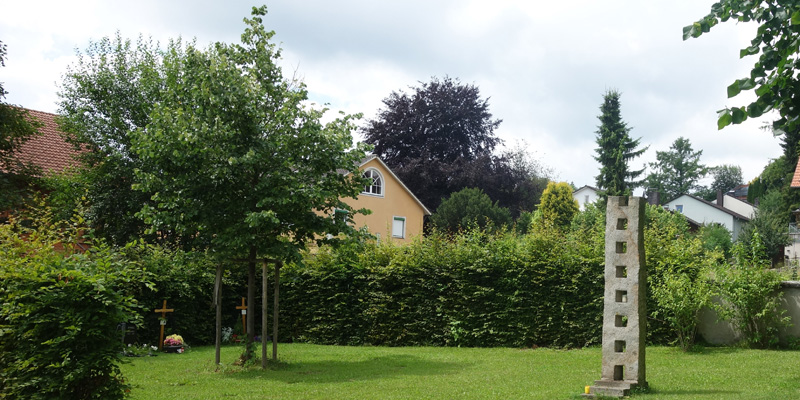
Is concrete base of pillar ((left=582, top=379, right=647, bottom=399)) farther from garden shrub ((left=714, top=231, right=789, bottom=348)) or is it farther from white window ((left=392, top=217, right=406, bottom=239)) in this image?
white window ((left=392, top=217, right=406, bottom=239))

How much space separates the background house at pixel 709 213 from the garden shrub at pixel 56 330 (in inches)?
2472

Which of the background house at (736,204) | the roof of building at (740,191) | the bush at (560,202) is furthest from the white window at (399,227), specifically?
the roof of building at (740,191)

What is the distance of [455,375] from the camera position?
1178 centimetres

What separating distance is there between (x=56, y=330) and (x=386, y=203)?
106 ft

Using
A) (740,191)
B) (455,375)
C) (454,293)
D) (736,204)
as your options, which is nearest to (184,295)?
(454,293)

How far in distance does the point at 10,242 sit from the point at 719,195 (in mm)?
73718

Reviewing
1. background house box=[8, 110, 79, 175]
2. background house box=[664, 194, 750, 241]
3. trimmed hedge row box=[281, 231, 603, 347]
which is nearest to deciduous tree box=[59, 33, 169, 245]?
background house box=[8, 110, 79, 175]

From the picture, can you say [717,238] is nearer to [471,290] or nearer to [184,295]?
[471,290]

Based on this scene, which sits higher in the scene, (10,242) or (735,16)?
(735,16)

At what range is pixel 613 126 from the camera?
46.2 m

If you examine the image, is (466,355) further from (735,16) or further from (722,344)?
(735,16)

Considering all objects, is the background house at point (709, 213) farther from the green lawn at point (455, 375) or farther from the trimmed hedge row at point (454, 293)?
the green lawn at point (455, 375)

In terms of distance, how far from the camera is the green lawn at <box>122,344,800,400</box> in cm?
958

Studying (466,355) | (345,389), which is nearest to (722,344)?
(466,355)
